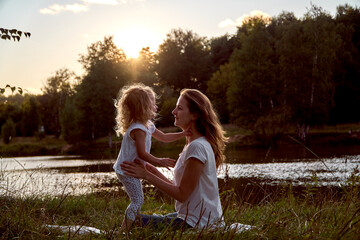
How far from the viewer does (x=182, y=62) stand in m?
42.2

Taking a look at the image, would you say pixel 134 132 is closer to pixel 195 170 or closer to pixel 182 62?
pixel 195 170

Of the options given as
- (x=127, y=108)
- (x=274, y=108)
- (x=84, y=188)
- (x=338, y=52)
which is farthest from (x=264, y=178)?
(x=338, y=52)

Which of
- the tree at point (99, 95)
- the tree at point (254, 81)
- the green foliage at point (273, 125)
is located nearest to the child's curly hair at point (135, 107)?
the green foliage at point (273, 125)

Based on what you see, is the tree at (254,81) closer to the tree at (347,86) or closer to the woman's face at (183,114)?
the tree at (347,86)

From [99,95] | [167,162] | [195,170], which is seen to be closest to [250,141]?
[99,95]

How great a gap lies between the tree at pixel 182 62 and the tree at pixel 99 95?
7.60 m

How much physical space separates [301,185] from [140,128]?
7224 millimetres

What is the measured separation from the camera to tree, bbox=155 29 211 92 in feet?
138

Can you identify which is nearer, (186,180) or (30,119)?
(186,180)

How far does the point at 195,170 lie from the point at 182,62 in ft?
131

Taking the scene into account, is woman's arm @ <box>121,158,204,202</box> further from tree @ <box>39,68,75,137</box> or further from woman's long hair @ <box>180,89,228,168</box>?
tree @ <box>39,68,75,137</box>

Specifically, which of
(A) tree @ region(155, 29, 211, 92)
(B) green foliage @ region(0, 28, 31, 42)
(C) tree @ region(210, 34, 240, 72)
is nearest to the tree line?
(A) tree @ region(155, 29, 211, 92)

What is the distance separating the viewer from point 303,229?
2.69 metres

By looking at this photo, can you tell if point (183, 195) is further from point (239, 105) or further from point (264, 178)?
point (239, 105)
